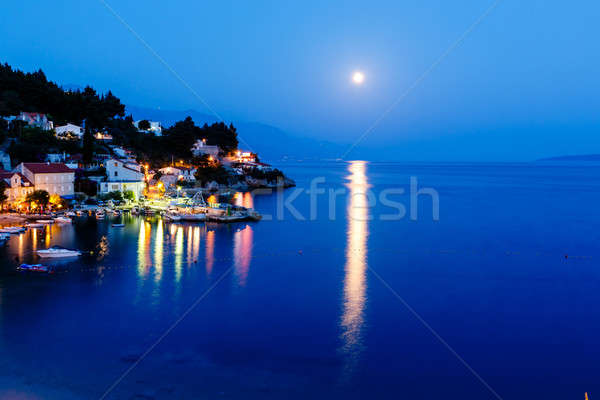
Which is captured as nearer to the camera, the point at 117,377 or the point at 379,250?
the point at 117,377

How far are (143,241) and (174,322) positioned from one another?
10.3 meters

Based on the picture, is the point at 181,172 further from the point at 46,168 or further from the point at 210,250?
the point at 210,250

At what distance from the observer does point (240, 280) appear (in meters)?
16.0

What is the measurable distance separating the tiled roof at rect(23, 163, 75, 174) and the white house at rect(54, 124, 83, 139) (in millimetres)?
9121

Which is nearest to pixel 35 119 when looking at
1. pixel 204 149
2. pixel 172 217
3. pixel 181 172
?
pixel 181 172

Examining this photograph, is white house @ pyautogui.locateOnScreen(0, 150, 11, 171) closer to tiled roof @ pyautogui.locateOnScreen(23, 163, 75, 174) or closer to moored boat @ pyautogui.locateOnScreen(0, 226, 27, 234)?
tiled roof @ pyautogui.locateOnScreen(23, 163, 75, 174)

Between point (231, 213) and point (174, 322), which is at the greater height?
point (231, 213)

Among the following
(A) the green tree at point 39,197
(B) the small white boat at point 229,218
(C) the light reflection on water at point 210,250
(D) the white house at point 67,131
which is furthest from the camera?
(D) the white house at point 67,131

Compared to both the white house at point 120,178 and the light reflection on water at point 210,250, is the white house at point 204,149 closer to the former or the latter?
the white house at point 120,178

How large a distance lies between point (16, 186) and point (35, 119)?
12.7 m

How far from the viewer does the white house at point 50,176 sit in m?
26.7

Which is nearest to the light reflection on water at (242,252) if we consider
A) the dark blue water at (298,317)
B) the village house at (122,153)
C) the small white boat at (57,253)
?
the dark blue water at (298,317)

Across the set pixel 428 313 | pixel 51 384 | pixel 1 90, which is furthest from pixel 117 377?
pixel 1 90

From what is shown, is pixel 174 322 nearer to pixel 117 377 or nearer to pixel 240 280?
pixel 117 377
